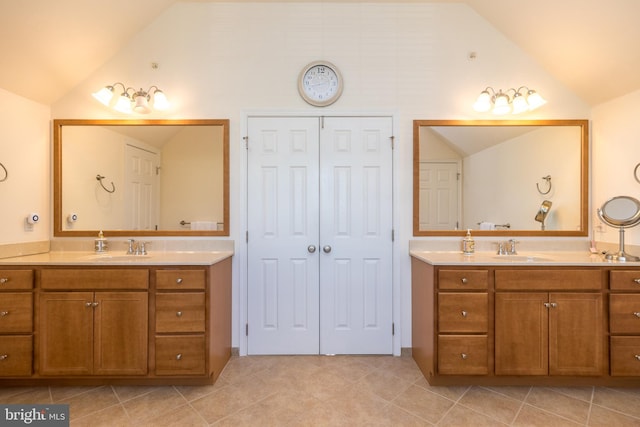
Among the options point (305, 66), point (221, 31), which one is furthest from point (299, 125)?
point (221, 31)

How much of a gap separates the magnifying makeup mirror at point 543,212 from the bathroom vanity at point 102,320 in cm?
266

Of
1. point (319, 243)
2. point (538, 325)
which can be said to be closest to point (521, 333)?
point (538, 325)

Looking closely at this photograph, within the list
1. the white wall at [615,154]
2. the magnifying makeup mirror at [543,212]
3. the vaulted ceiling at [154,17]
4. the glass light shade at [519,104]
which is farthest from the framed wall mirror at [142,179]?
the white wall at [615,154]

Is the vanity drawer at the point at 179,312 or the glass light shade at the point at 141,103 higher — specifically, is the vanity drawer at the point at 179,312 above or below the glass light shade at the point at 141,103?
below

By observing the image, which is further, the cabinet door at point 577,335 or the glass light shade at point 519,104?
the glass light shade at point 519,104

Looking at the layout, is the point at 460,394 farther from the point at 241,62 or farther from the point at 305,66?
the point at 241,62

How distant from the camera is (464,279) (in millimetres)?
2141

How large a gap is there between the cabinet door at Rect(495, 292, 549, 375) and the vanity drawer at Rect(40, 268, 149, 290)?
2397 millimetres

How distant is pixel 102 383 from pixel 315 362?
1.49 meters

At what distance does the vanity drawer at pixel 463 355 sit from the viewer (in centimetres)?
213

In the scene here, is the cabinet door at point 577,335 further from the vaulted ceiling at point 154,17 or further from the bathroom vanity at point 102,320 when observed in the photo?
the bathroom vanity at point 102,320

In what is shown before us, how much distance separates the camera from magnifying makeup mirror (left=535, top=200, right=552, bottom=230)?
8.74 feet

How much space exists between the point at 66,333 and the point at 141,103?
1737 millimetres

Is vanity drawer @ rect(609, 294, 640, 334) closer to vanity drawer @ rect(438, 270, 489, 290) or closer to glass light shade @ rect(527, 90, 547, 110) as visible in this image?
vanity drawer @ rect(438, 270, 489, 290)
